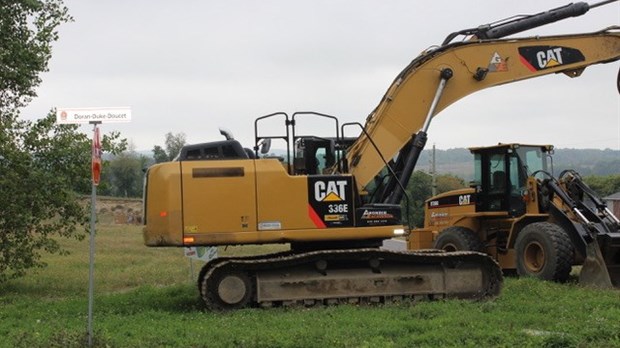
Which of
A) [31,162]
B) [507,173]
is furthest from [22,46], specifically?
[507,173]

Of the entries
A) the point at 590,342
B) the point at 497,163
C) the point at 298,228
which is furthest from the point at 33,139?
the point at 590,342

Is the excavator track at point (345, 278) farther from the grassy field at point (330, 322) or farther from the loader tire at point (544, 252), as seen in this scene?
the loader tire at point (544, 252)

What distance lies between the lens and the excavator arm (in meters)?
14.0

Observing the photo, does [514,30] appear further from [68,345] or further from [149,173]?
[68,345]

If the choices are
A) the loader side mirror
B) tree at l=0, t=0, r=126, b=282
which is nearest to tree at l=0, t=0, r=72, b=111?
tree at l=0, t=0, r=126, b=282

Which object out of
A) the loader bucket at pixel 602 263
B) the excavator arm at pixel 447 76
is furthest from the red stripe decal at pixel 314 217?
the loader bucket at pixel 602 263

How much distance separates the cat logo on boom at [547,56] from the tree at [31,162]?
9.31 metres

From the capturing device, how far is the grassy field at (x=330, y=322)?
9094mm

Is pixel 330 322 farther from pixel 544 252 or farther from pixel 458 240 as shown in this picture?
pixel 458 240

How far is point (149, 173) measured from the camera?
12.4m

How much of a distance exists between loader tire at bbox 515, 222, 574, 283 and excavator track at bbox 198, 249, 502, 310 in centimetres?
226

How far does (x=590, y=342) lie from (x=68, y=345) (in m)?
5.77

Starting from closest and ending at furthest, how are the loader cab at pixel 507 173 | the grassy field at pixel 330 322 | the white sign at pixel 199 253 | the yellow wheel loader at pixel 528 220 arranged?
the grassy field at pixel 330 322 → the yellow wheel loader at pixel 528 220 → the white sign at pixel 199 253 → the loader cab at pixel 507 173

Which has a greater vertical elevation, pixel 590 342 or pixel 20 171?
pixel 20 171
